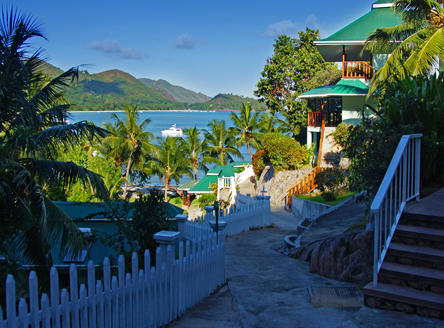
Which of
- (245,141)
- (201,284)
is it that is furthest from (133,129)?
(201,284)

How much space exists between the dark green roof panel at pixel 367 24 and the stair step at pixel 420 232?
74.7ft

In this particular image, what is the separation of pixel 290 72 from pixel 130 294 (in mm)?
36712

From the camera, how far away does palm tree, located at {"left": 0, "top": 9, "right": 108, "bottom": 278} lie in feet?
20.9

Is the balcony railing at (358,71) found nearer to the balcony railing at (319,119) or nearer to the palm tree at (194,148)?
the balcony railing at (319,119)

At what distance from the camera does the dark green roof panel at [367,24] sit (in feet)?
85.3

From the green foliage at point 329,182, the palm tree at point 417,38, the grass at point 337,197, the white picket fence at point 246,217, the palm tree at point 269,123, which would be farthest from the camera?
the palm tree at point 269,123

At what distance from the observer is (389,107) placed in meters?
7.03

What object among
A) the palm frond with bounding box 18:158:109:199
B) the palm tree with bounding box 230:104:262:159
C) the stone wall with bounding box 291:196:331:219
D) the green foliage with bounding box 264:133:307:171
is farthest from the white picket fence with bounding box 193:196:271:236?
the palm tree with bounding box 230:104:262:159

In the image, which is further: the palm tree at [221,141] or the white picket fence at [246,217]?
the palm tree at [221,141]

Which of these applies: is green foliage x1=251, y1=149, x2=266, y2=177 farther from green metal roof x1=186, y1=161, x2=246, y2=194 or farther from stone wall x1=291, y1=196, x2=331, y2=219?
stone wall x1=291, y1=196, x2=331, y2=219

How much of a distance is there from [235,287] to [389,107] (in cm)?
414

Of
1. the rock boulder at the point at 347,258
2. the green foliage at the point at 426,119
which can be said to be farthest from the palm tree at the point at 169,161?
the green foliage at the point at 426,119

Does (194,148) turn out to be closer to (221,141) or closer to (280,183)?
(221,141)

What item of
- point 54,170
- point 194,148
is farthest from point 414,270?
point 194,148
